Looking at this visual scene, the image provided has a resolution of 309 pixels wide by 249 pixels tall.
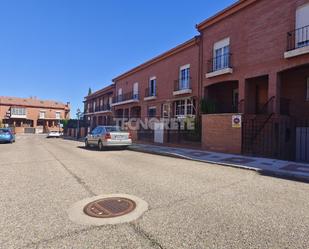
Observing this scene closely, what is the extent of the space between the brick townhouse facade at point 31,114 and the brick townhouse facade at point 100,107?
23.6 meters

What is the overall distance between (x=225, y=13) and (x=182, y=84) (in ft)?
20.4

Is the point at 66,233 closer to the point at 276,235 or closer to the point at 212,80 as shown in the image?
the point at 276,235

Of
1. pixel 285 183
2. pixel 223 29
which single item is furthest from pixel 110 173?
pixel 223 29

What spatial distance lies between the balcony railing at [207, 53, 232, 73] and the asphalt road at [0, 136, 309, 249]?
9.29 m

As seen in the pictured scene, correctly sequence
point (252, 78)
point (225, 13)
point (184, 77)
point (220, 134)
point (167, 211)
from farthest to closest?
1. point (184, 77)
2. point (225, 13)
3. point (252, 78)
4. point (220, 134)
5. point (167, 211)

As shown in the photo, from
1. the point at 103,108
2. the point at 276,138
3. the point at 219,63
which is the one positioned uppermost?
the point at 219,63

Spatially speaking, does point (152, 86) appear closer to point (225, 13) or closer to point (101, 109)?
point (225, 13)

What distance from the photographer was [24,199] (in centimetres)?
489

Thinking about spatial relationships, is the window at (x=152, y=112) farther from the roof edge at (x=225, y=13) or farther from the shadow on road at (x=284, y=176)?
the shadow on road at (x=284, y=176)

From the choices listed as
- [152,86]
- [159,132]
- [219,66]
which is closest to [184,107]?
[159,132]

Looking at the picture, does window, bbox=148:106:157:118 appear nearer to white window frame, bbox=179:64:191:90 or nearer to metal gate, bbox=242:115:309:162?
white window frame, bbox=179:64:191:90

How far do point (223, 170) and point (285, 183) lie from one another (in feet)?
7.14

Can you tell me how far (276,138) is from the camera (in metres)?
11.3

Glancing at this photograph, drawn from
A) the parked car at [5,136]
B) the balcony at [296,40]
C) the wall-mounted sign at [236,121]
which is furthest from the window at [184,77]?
the parked car at [5,136]
